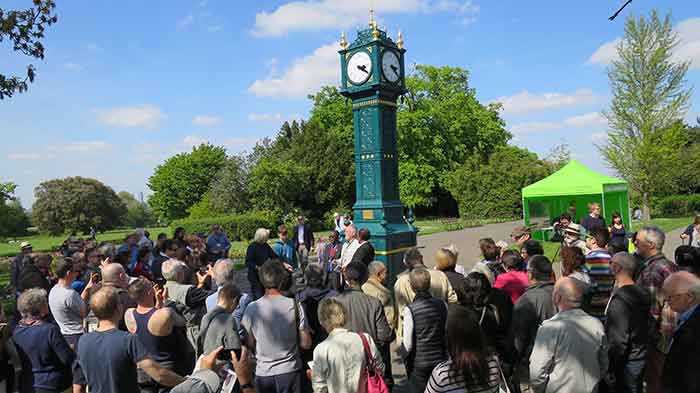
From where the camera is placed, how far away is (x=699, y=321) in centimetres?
227

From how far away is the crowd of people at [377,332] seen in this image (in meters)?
2.64

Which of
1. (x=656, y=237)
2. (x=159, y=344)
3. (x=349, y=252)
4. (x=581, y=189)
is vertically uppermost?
(x=581, y=189)

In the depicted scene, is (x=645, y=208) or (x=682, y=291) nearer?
(x=682, y=291)

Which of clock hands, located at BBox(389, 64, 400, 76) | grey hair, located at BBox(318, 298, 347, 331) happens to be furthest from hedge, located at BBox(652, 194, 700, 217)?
grey hair, located at BBox(318, 298, 347, 331)

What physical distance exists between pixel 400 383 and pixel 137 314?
9.54 feet

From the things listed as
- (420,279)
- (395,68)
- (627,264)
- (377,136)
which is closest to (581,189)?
(395,68)

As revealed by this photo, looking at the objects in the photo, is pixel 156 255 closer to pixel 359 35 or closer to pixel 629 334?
pixel 359 35

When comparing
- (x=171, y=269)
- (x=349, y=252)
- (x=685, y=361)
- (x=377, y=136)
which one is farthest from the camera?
(x=377, y=136)

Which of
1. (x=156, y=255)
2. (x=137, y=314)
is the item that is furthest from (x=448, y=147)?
(x=137, y=314)

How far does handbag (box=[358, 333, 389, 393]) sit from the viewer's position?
296 cm

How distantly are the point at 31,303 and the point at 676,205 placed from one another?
35.9 m

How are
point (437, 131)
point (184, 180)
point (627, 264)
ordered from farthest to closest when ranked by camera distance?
point (184, 180), point (437, 131), point (627, 264)

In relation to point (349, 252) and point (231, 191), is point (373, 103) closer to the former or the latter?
point (349, 252)

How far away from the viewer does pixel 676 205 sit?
29734mm
